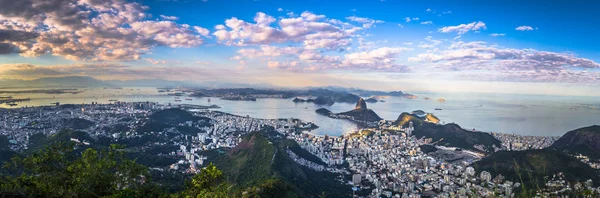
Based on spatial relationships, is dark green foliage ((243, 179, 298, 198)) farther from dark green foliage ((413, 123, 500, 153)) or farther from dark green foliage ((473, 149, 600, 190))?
dark green foliage ((413, 123, 500, 153))

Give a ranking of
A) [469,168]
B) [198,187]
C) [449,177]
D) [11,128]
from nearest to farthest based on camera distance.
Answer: [198,187] → [449,177] → [469,168] → [11,128]

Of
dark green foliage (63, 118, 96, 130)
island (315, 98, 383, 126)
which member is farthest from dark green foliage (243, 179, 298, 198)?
island (315, 98, 383, 126)

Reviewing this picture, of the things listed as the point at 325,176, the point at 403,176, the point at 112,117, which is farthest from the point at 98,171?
the point at 112,117

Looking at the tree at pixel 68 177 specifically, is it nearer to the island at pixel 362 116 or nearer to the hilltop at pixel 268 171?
the hilltop at pixel 268 171

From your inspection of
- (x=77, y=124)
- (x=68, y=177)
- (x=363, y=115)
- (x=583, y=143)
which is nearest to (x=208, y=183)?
(x=68, y=177)

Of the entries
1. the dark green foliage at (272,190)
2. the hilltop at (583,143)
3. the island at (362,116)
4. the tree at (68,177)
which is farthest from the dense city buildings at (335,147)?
the tree at (68,177)

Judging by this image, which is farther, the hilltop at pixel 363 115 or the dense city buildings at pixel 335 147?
the hilltop at pixel 363 115

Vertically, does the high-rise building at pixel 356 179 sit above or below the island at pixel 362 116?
below

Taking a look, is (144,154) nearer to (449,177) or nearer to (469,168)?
(449,177)
